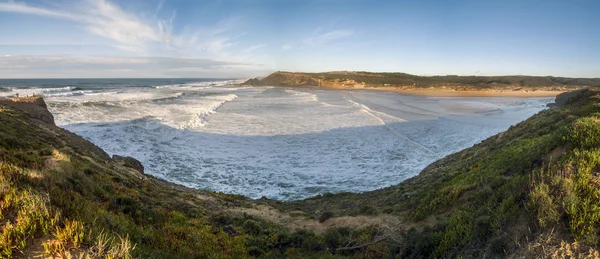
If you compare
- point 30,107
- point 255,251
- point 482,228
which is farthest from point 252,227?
point 30,107

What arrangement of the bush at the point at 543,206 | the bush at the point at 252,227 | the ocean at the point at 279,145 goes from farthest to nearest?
the ocean at the point at 279,145, the bush at the point at 252,227, the bush at the point at 543,206

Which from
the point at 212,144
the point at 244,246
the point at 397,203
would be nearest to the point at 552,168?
the point at 397,203

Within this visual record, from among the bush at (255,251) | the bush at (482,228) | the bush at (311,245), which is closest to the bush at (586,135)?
the bush at (482,228)

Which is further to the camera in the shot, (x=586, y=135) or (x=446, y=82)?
(x=446, y=82)

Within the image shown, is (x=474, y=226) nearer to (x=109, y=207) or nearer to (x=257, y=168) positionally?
(x=109, y=207)

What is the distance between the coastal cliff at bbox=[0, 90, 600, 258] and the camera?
333 cm

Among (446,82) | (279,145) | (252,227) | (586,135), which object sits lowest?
(279,145)

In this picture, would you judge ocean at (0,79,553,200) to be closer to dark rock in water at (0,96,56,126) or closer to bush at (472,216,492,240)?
dark rock in water at (0,96,56,126)

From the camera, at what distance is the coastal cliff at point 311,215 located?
10.9ft

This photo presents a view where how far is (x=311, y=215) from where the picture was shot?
28.5 ft

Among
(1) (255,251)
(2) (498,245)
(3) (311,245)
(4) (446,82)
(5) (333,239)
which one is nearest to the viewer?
(2) (498,245)

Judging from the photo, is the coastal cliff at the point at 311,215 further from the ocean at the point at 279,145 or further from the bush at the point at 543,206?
the ocean at the point at 279,145

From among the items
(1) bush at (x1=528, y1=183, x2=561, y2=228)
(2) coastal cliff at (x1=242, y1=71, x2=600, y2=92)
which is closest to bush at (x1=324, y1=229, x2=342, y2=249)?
(1) bush at (x1=528, y1=183, x2=561, y2=228)

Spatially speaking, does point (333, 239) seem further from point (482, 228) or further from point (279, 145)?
point (279, 145)
